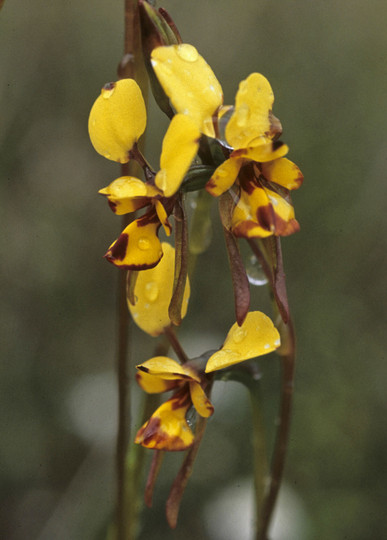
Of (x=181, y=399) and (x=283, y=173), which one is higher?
(x=283, y=173)

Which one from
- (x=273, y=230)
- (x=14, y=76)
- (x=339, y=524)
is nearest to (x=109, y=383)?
(x=339, y=524)

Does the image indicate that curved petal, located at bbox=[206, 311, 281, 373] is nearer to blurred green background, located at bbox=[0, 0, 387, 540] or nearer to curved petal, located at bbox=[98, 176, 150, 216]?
curved petal, located at bbox=[98, 176, 150, 216]

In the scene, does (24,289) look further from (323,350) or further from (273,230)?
(273,230)

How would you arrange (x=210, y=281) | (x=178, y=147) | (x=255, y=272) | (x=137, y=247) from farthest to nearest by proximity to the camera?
(x=210, y=281), (x=255, y=272), (x=137, y=247), (x=178, y=147)

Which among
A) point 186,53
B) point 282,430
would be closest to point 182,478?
point 282,430

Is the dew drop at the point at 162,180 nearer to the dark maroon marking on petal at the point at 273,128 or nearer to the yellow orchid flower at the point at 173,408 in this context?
the dark maroon marking on petal at the point at 273,128

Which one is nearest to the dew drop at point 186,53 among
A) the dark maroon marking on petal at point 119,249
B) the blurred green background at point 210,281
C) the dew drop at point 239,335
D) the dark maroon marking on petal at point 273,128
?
the dark maroon marking on petal at point 273,128

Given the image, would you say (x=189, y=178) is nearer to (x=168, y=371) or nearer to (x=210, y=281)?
(x=168, y=371)

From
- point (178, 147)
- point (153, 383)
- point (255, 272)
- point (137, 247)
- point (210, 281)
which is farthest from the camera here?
point (210, 281)
